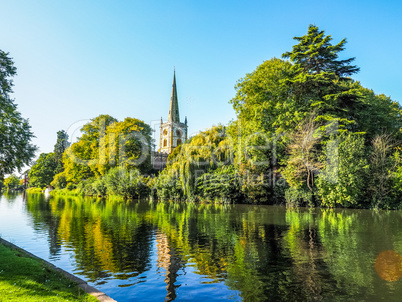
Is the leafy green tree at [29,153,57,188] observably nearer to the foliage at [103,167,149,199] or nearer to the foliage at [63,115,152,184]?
the foliage at [63,115,152,184]

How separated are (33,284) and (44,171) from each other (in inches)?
3633

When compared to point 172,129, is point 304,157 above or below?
below

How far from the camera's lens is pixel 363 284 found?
291 inches

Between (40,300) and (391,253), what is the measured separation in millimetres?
11408

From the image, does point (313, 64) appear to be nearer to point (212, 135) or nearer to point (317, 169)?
point (317, 169)

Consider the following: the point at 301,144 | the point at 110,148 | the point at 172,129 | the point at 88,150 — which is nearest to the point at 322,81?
the point at 301,144

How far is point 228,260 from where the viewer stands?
975 centimetres

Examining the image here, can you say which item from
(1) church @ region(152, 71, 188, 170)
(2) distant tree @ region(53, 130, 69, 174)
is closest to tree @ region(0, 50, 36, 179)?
(2) distant tree @ region(53, 130, 69, 174)

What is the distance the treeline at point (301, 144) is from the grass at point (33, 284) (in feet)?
86.5

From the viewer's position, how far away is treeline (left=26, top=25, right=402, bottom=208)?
28.2 meters

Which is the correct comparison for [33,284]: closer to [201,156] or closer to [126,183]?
[201,156]

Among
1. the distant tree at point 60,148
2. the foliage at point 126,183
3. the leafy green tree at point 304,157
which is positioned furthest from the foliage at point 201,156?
the distant tree at point 60,148

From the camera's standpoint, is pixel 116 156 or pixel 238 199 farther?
pixel 116 156

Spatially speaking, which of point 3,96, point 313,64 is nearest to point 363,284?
point 3,96
